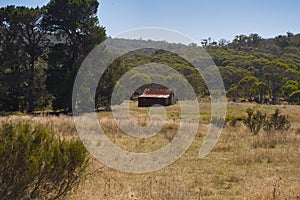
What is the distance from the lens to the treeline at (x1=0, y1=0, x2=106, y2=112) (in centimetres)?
2739

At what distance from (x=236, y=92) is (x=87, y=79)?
30.0 meters

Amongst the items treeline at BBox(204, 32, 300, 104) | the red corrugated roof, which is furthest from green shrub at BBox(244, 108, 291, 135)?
treeline at BBox(204, 32, 300, 104)

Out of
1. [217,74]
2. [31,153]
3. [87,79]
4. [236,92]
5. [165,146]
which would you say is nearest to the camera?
[31,153]

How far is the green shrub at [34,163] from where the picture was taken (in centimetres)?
417

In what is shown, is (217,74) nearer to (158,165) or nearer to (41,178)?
(158,165)

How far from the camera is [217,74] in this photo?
197ft

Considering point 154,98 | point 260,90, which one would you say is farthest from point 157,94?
point 260,90

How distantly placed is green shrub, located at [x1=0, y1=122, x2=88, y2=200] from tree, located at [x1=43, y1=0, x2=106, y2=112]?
74.8 ft

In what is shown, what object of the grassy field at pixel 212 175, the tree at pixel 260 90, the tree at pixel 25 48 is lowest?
the grassy field at pixel 212 175

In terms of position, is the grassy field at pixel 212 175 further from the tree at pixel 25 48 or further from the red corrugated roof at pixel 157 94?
the red corrugated roof at pixel 157 94

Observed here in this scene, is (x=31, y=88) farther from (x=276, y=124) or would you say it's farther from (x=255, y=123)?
(x=276, y=124)

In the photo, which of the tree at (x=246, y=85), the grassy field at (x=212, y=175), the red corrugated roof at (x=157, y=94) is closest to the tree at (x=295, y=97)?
the tree at (x=246, y=85)

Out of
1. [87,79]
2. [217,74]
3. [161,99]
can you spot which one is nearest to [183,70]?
[217,74]

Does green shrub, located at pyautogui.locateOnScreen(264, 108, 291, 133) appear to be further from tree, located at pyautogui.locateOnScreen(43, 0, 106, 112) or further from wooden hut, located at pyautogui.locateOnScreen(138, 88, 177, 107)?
wooden hut, located at pyautogui.locateOnScreen(138, 88, 177, 107)
